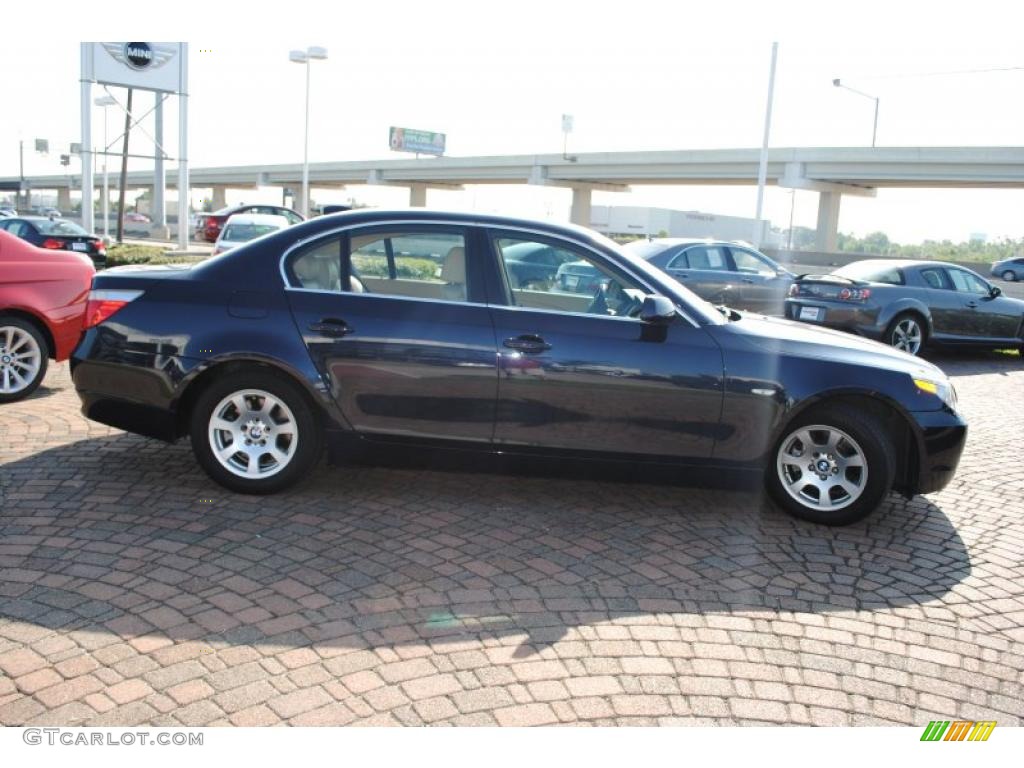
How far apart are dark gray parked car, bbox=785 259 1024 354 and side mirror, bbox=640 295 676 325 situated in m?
7.97

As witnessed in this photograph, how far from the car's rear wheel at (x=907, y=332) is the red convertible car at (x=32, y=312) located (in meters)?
10.0

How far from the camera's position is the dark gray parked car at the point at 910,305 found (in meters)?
12.0

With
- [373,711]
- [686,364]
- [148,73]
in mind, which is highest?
[148,73]

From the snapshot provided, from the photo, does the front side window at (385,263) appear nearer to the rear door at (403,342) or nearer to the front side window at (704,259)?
the rear door at (403,342)

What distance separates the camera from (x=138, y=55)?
2569 cm

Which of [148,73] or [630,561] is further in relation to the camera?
[148,73]

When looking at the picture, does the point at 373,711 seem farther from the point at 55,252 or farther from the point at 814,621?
the point at 55,252

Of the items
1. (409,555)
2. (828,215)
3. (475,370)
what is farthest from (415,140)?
(409,555)

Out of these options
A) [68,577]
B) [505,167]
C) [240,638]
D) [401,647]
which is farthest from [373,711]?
[505,167]

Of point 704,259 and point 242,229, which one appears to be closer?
point 704,259

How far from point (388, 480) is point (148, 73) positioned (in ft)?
82.2

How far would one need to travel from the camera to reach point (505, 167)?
68688mm

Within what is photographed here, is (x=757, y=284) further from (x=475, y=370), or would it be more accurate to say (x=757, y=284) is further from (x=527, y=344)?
(x=475, y=370)
